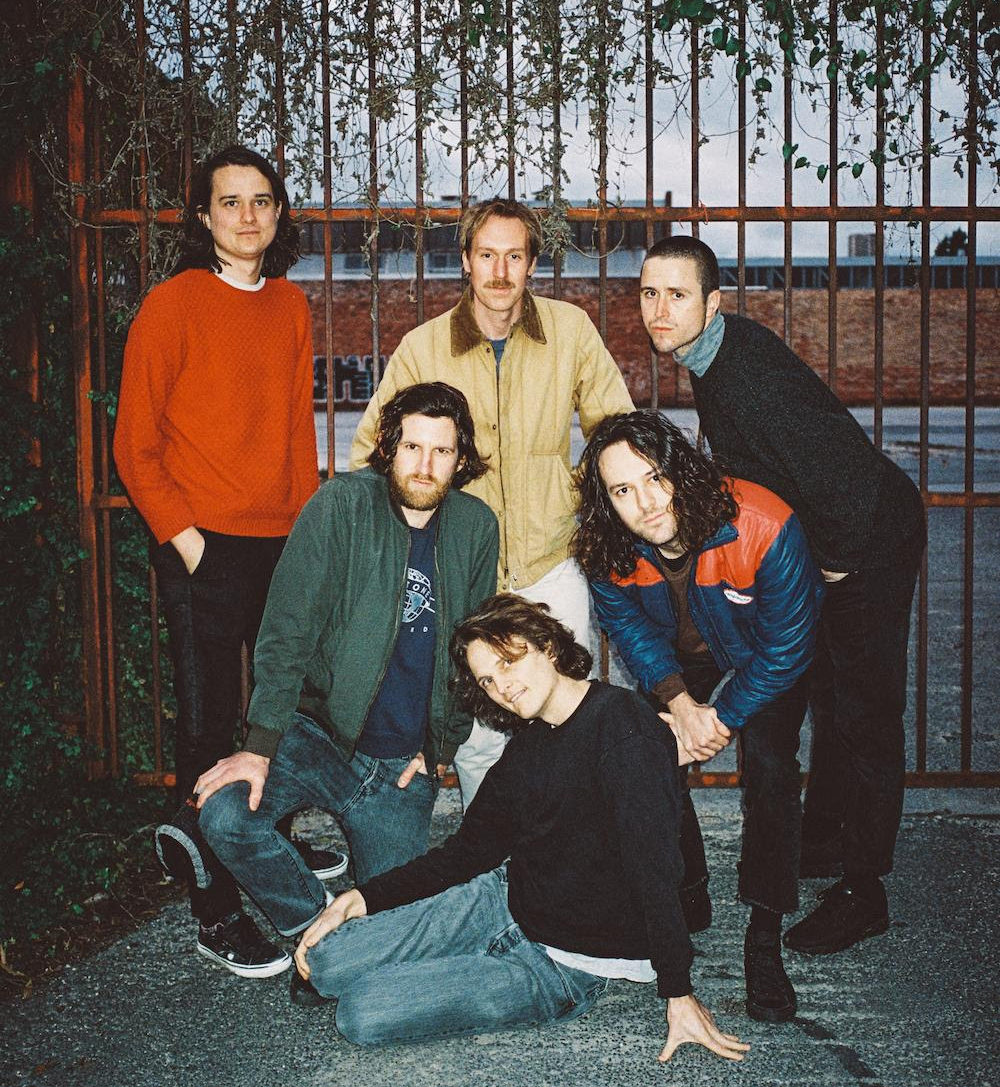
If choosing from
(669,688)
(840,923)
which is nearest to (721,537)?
(669,688)

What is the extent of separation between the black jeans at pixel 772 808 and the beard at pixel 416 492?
1106mm

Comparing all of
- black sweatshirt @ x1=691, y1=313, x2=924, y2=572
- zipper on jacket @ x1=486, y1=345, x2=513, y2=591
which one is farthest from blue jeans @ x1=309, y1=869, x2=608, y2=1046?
black sweatshirt @ x1=691, y1=313, x2=924, y2=572

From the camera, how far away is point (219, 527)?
324 centimetres

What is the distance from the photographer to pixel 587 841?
2705mm

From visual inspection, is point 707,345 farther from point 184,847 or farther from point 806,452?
point 184,847

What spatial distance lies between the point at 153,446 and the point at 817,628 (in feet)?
6.77

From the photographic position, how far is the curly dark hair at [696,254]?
314cm

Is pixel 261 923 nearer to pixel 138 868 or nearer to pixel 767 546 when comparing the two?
pixel 138 868

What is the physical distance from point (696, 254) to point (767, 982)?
2.06m

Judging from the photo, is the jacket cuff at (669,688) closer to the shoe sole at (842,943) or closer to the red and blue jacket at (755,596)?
the red and blue jacket at (755,596)

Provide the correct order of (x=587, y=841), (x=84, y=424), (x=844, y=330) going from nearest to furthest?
(x=587, y=841) < (x=84, y=424) < (x=844, y=330)

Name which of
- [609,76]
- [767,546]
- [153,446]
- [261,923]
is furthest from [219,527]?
[609,76]

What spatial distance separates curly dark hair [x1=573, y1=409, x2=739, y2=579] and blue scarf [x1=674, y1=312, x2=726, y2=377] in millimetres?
199

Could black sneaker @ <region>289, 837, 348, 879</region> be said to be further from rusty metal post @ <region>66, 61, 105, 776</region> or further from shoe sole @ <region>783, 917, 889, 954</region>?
shoe sole @ <region>783, 917, 889, 954</region>
